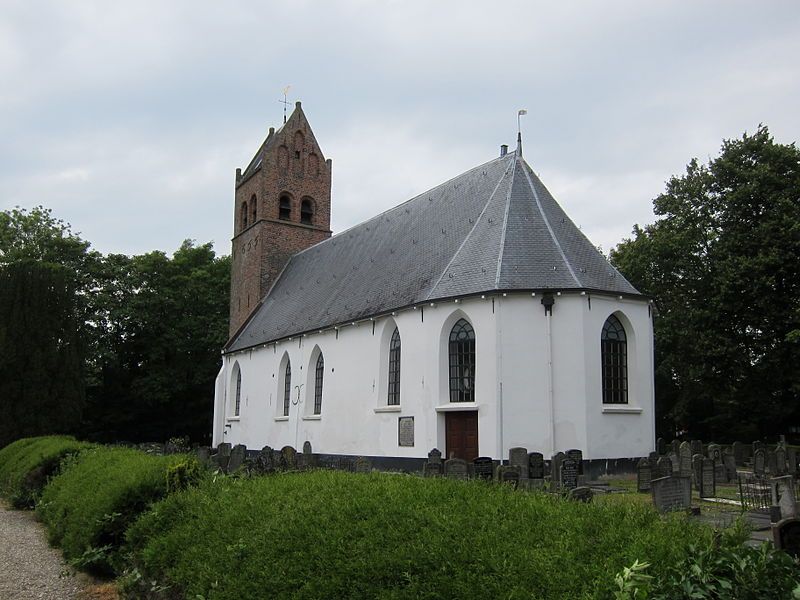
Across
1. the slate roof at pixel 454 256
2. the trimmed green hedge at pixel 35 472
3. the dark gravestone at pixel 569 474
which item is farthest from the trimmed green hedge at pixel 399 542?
the slate roof at pixel 454 256

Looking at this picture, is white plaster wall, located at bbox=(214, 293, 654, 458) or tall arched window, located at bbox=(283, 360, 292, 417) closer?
white plaster wall, located at bbox=(214, 293, 654, 458)

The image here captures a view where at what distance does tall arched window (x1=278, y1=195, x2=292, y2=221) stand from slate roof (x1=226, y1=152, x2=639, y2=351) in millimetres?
5011

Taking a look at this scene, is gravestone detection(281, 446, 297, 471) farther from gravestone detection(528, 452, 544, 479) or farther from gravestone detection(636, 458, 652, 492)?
gravestone detection(636, 458, 652, 492)

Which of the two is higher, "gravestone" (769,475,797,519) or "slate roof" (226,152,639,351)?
"slate roof" (226,152,639,351)

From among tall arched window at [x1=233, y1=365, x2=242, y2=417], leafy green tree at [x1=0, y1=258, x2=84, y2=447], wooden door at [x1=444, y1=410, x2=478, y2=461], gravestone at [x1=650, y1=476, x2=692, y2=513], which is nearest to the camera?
gravestone at [x1=650, y1=476, x2=692, y2=513]

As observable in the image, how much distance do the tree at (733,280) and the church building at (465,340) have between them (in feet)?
29.7

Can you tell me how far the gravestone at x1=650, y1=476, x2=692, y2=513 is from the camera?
354 inches

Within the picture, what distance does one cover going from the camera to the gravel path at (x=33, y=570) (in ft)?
25.1

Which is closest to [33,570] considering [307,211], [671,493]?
[671,493]

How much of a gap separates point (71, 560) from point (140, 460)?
5.45 feet

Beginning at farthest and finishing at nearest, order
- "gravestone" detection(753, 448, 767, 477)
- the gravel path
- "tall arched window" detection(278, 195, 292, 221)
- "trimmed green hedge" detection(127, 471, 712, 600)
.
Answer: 1. "tall arched window" detection(278, 195, 292, 221)
2. "gravestone" detection(753, 448, 767, 477)
3. the gravel path
4. "trimmed green hedge" detection(127, 471, 712, 600)

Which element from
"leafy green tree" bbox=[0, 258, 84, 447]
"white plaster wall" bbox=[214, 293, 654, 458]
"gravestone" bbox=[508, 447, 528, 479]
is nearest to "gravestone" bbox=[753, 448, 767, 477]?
"white plaster wall" bbox=[214, 293, 654, 458]

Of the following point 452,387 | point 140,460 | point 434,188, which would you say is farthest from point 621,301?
point 140,460

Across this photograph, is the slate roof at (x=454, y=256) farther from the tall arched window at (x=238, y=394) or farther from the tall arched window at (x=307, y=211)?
the tall arched window at (x=307, y=211)
